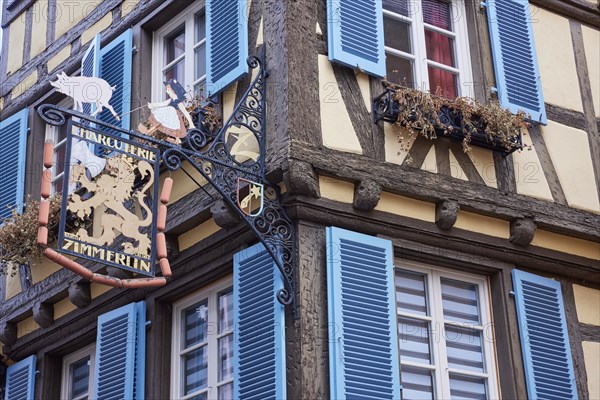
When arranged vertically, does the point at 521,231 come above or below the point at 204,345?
above

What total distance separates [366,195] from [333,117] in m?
0.56

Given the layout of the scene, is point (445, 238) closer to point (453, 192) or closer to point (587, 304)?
point (453, 192)

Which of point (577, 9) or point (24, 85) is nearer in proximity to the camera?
point (577, 9)

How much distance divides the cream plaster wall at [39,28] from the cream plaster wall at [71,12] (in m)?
0.23

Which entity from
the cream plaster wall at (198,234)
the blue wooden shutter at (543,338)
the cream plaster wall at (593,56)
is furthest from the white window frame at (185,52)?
the cream plaster wall at (593,56)

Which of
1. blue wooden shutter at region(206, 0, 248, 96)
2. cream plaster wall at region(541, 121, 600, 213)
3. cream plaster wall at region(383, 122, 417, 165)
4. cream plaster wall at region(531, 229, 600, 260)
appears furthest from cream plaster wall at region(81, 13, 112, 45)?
cream plaster wall at region(531, 229, 600, 260)

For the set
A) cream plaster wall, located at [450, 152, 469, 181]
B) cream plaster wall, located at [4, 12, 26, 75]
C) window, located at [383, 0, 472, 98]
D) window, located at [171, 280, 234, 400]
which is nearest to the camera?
window, located at [171, 280, 234, 400]

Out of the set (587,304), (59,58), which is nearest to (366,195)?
(587,304)

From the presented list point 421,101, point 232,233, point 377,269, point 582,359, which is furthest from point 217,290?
point 582,359

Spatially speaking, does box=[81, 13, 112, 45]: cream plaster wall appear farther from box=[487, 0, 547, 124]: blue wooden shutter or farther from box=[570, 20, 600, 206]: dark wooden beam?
box=[570, 20, 600, 206]: dark wooden beam

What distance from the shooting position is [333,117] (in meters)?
7.52

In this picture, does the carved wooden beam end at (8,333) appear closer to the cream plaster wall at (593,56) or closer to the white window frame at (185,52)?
the white window frame at (185,52)

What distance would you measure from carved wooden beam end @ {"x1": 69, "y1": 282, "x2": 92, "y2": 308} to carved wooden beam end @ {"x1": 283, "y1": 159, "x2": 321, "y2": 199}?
7.58 ft

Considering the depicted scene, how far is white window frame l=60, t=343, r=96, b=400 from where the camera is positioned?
8.84 meters
